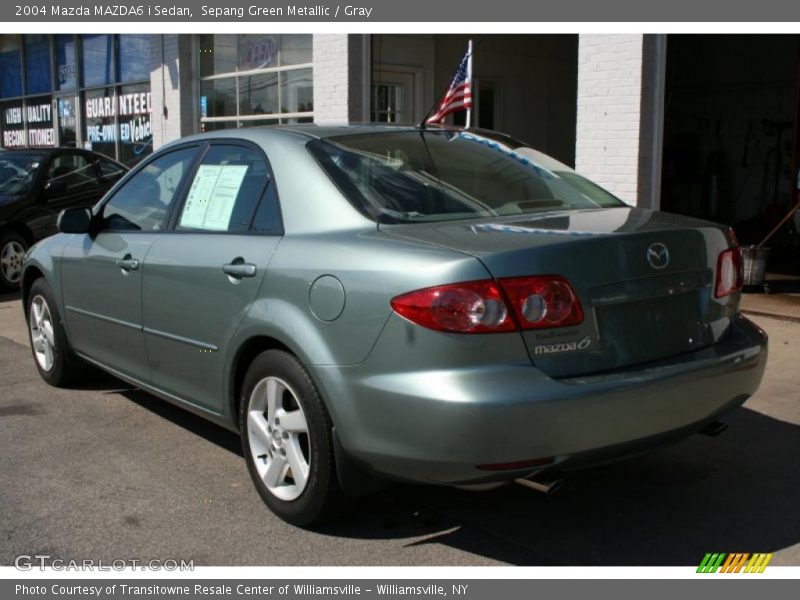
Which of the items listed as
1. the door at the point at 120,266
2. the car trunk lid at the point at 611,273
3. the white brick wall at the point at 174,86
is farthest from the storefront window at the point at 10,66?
the car trunk lid at the point at 611,273

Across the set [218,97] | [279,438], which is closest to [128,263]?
[279,438]

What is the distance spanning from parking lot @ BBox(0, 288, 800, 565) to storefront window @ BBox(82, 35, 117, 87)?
1259 cm

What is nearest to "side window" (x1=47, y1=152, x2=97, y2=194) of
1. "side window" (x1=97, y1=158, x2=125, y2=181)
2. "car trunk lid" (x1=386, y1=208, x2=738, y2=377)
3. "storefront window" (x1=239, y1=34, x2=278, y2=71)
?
"side window" (x1=97, y1=158, x2=125, y2=181)

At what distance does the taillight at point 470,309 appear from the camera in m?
3.00

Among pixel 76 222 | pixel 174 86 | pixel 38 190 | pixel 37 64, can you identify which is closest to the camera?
pixel 76 222

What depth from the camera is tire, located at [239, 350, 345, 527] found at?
3.42m

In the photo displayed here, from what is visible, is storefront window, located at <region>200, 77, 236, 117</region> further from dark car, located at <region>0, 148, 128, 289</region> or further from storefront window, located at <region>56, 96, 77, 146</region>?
storefront window, located at <region>56, 96, 77, 146</region>

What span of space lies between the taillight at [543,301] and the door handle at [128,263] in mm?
2296

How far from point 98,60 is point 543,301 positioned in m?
15.7

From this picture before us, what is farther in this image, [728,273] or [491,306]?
[728,273]

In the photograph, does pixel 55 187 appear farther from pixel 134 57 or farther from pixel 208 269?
pixel 208 269

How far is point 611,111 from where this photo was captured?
26.9 ft

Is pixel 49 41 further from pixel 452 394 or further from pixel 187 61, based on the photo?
pixel 452 394
